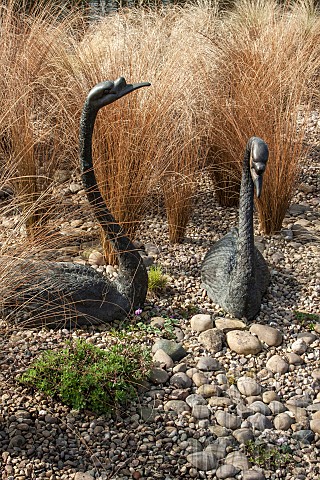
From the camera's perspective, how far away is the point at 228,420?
3.14 meters

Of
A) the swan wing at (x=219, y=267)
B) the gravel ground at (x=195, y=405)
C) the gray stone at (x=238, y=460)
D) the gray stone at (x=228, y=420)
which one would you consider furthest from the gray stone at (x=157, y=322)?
the gray stone at (x=238, y=460)

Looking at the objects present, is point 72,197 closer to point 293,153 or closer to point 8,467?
point 293,153

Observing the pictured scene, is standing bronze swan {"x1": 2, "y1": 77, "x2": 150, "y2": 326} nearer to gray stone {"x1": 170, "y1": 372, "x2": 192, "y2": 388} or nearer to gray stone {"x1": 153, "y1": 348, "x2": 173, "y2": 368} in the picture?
gray stone {"x1": 153, "y1": 348, "x2": 173, "y2": 368}

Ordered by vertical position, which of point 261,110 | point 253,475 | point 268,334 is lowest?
point 253,475

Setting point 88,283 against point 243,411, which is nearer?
point 243,411

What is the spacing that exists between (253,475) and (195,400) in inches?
18.6

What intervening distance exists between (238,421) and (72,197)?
93.4 inches

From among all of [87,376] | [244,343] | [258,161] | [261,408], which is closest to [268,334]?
[244,343]

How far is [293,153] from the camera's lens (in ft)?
14.8

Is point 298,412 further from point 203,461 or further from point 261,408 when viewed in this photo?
point 203,461

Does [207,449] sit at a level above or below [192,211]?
below

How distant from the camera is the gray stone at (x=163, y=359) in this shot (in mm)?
3418

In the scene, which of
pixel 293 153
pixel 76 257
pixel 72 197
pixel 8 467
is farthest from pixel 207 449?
pixel 72 197

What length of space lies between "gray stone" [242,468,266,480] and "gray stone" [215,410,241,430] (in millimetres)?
259
